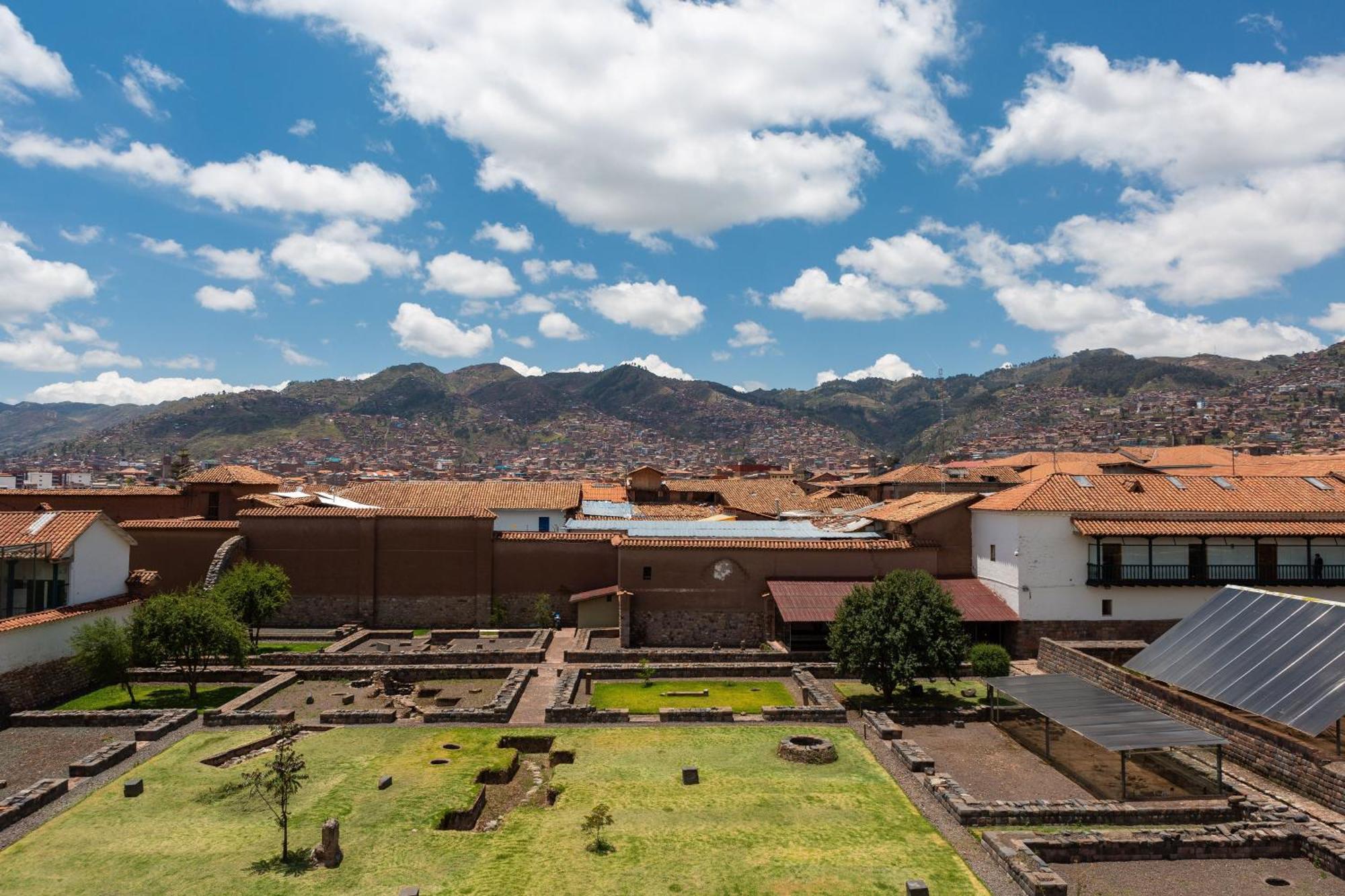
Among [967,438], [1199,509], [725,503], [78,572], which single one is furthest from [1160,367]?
[78,572]

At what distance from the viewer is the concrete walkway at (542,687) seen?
2234 cm

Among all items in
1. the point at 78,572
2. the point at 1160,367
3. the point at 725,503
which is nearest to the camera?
the point at 78,572

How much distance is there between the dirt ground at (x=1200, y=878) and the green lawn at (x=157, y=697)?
23918mm

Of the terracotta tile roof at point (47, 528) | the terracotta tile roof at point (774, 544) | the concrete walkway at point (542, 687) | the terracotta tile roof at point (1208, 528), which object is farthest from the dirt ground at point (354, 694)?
the terracotta tile roof at point (1208, 528)

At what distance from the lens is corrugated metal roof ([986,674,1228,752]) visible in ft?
52.4

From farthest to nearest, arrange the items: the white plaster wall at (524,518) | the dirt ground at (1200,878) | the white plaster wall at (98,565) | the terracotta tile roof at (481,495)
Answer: the white plaster wall at (524,518) < the terracotta tile roof at (481,495) < the white plaster wall at (98,565) < the dirt ground at (1200,878)

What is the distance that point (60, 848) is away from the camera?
14.2 m

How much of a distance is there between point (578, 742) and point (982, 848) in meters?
10.3

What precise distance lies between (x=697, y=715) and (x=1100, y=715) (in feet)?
34.0

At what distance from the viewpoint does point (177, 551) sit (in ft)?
122

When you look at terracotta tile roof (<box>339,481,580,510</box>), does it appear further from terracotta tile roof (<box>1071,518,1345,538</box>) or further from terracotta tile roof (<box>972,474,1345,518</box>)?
terracotta tile roof (<box>1071,518,1345,538</box>)

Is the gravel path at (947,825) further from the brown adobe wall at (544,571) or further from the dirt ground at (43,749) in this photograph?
the dirt ground at (43,749)

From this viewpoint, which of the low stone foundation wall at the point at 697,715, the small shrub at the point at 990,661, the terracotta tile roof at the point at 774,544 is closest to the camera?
the low stone foundation wall at the point at 697,715

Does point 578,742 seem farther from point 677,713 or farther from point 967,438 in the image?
point 967,438
